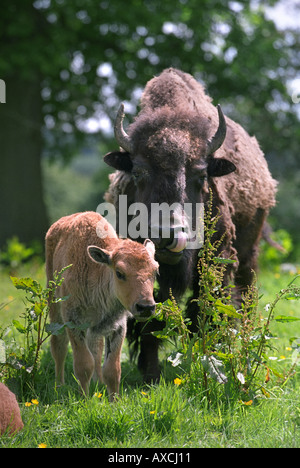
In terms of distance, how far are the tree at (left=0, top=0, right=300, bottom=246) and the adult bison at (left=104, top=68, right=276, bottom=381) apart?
7348 mm

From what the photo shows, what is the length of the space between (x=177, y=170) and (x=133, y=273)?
1.30 m

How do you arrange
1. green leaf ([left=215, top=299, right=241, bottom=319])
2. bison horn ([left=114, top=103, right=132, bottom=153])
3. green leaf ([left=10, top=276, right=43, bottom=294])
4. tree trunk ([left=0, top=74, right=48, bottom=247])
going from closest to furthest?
green leaf ([left=215, top=299, right=241, bottom=319]) < green leaf ([left=10, top=276, right=43, bottom=294]) < bison horn ([left=114, top=103, right=132, bottom=153]) < tree trunk ([left=0, top=74, right=48, bottom=247])

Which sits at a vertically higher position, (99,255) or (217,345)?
(99,255)

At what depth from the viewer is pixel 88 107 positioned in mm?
15680

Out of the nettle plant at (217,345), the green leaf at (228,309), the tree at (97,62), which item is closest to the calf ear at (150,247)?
the nettle plant at (217,345)

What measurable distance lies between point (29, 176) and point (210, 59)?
5364 mm

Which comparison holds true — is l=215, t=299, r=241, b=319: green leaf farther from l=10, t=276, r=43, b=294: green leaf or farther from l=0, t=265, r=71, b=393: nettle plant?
l=10, t=276, r=43, b=294: green leaf

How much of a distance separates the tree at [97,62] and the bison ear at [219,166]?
8.07m

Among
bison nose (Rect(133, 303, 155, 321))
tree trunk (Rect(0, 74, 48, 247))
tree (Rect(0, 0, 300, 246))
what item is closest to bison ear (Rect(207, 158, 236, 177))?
bison nose (Rect(133, 303, 155, 321))

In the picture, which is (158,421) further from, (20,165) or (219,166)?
(20,165)

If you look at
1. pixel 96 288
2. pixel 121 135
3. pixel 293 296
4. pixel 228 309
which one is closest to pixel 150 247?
pixel 96 288

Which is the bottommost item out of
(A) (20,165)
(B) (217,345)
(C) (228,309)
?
(B) (217,345)

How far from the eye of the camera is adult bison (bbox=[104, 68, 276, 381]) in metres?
5.19

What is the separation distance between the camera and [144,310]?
4191 mm
